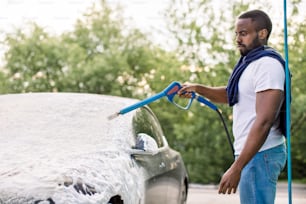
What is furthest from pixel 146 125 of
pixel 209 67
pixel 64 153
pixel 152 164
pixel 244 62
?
pixel 209 67

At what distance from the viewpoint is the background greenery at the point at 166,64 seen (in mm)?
11766

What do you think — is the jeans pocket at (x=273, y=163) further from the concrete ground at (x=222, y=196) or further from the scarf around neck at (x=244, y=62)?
the concrete ground at (x=222, y=196)

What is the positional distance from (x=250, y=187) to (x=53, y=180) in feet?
3.14

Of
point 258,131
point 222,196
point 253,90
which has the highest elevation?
point 253,90

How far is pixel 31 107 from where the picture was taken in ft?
16.3

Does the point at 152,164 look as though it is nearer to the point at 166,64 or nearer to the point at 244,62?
the point at 244,62

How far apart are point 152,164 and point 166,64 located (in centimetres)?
772

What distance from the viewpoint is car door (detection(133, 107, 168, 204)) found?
4.61m

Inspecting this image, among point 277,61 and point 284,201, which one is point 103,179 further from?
point 284,201

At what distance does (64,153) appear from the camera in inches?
159

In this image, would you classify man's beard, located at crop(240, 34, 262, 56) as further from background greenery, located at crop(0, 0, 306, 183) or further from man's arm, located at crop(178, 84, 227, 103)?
background greenery, located at crop(0, 0, 306, 183)

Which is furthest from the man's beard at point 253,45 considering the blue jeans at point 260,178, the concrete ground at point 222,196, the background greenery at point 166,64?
the background greenery at point 166,64

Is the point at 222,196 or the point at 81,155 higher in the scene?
the point at 81,155

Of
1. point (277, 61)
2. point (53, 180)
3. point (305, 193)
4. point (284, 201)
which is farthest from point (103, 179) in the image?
point (305, 193)
